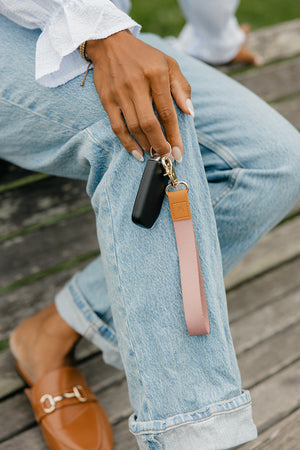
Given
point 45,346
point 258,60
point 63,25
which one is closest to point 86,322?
point 45,346

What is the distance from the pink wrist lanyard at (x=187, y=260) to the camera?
0.66 meters

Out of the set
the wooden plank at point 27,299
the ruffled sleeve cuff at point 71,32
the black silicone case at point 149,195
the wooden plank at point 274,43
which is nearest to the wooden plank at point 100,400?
the wooden plank at point 27,299

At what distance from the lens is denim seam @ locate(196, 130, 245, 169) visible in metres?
0.80

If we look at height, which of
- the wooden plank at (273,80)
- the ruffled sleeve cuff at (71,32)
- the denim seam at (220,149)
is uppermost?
the ruffled sleeve cuff at (71,32)

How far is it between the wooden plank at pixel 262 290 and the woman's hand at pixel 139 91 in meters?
0.63

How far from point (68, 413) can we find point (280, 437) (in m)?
0.42

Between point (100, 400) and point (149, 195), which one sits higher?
point (149, 195)

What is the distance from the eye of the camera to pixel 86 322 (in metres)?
0.93

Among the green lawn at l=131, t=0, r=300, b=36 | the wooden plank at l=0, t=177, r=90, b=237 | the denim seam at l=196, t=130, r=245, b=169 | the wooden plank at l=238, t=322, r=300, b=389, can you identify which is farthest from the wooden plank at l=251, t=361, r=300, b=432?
the green lawn at l=131, t=0, r=300, b=36

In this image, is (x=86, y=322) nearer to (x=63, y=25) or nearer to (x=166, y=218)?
(x=166, y=218)

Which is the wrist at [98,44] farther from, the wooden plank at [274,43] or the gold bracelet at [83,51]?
the wooden plank at [274,43]

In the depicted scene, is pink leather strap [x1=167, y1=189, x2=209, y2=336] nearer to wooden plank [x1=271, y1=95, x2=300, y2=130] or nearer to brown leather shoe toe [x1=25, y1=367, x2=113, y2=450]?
brown leather shoe toe [x1=25, y1=367, x2=113, y2=450]

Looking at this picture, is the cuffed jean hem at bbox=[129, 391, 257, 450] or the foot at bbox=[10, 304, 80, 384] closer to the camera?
the cuffed jean hem at bbox=[129, 391, 257, 450]

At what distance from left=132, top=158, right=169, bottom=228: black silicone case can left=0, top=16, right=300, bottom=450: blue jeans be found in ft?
0.08
